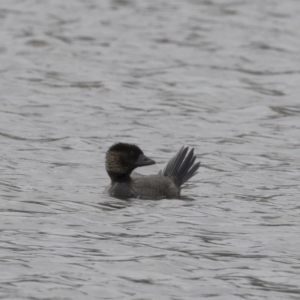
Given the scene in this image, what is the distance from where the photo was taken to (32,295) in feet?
24.6

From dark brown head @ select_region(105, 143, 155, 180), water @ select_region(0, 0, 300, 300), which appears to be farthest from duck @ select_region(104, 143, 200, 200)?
water @ select_region(0, 0, 300, 300)

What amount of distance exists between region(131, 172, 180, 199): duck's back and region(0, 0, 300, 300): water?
148 millimetres

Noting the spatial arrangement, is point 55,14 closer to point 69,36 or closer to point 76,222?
point 69,36

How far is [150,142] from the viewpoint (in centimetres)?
1402

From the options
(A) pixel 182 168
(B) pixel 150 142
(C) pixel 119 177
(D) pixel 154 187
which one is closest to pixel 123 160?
(C) pixel 119 177

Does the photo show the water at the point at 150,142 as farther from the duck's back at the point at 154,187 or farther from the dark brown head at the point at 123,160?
the dark brown head at the point at 123,160

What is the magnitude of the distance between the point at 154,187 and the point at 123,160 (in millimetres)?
424

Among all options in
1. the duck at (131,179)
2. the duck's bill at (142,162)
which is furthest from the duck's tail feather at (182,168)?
the duck's bill at (142,162)

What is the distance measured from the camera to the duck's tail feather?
11359mm

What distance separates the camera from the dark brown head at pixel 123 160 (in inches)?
427

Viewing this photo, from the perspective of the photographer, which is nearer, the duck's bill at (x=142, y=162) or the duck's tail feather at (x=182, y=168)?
the duck's bill at (x=142, y=162)

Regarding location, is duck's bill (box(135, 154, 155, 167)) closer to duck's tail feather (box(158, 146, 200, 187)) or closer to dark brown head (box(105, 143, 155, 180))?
dark brown head (box(105, 143, 155, 180))

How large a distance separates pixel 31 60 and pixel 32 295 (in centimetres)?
1215

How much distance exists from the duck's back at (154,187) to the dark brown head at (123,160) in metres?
0.17
